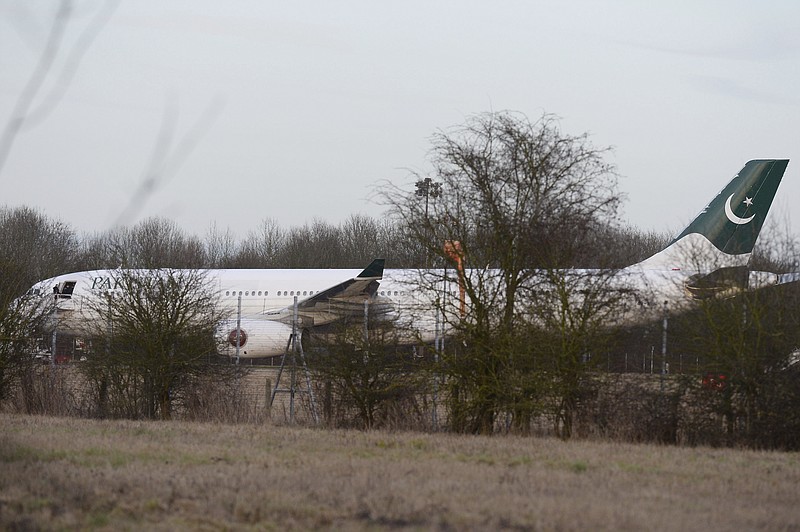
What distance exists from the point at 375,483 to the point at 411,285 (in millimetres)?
6691

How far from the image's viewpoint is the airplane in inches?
588

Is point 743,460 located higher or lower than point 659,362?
lower

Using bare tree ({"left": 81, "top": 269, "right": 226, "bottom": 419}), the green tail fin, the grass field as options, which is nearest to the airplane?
the green tail fin

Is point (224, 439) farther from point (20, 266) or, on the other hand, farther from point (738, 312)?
point (20, 266)

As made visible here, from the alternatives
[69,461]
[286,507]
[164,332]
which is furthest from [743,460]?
[164,332]

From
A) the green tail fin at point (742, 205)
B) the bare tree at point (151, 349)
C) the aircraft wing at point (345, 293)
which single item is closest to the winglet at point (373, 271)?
the aircraft wing at point (345, 293)

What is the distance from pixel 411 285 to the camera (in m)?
15.6

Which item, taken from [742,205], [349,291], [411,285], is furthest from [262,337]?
[742,205]

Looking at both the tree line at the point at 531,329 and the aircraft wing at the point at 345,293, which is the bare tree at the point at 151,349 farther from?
the aircraft wing at the point at 345,293

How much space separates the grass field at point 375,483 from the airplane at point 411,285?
100 inches

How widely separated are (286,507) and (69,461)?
12.3ft

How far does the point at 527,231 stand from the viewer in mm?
14633

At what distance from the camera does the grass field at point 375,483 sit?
7375mm

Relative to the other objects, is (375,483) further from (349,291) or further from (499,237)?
(349,291)
